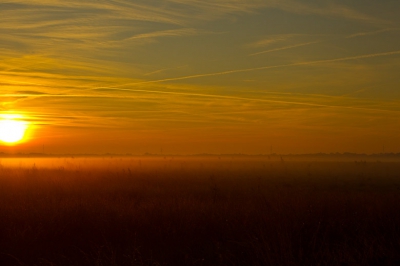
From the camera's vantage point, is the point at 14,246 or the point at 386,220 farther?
the point at 386,220

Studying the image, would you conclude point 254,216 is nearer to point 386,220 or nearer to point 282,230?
point 282,230

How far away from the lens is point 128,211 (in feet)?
43.7

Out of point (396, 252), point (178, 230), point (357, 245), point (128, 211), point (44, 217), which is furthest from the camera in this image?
point (128, 211)

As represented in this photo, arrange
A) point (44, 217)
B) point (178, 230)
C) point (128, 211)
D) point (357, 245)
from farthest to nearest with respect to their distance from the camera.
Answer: point (128, 211) < point (44, 217) < point (178, 230) < point (357, 245)

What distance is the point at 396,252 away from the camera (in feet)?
28.4

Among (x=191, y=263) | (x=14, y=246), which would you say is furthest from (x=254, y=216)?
(x=14, y=246)

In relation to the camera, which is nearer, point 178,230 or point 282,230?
point 282,230

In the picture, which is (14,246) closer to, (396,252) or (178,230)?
(178,230)

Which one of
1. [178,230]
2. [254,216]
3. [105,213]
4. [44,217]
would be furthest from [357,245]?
[44,217]

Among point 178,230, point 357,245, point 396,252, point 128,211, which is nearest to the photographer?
point 396,252

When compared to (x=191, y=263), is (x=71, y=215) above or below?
above

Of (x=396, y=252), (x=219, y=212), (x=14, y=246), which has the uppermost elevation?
(x=219, y=212)

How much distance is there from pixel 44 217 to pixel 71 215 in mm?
674

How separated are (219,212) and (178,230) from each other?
1.77 metres
